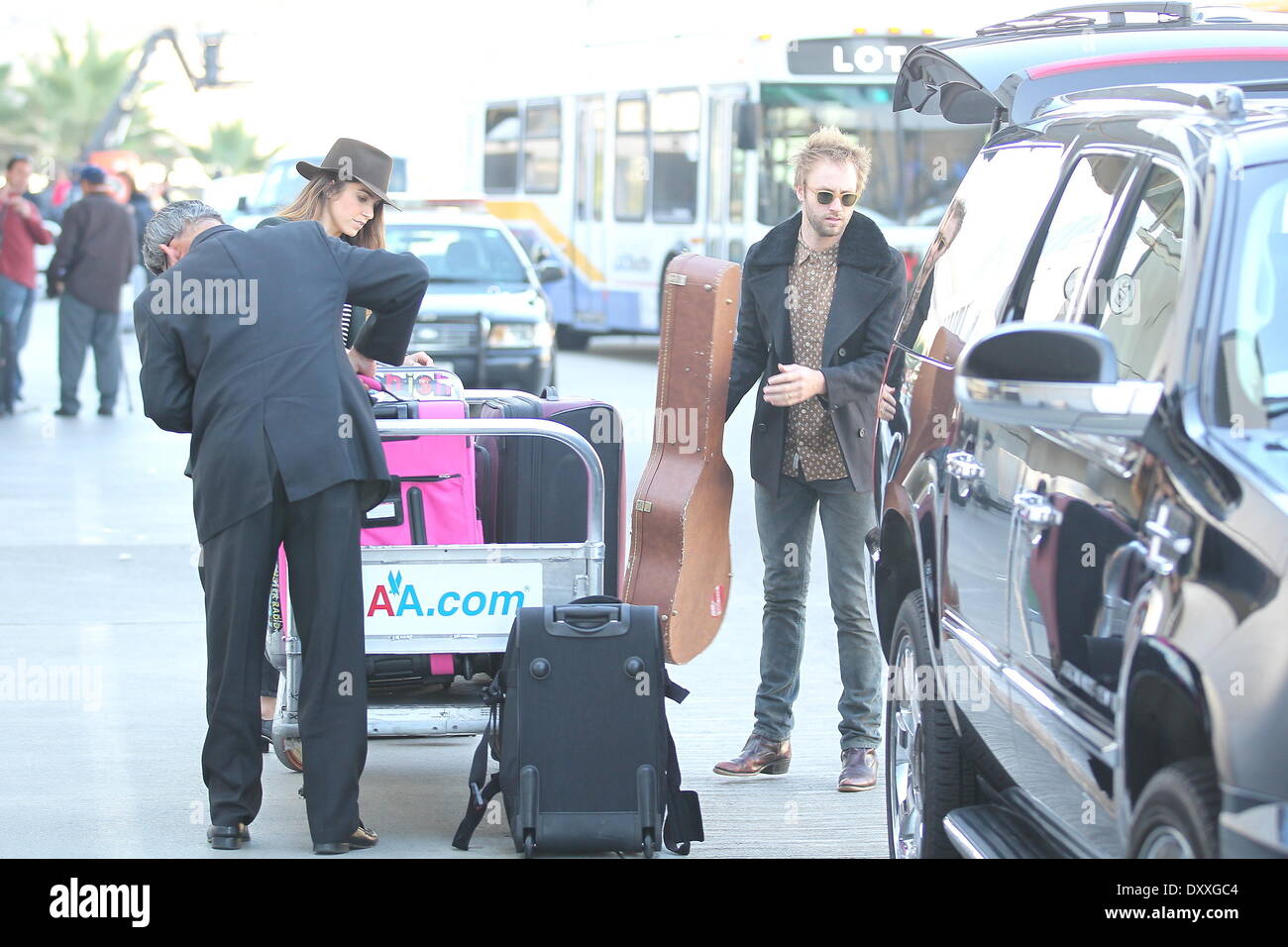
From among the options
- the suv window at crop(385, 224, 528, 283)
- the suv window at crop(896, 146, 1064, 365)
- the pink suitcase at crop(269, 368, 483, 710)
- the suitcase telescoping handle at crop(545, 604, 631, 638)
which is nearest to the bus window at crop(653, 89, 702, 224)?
the suv window at crop(385, 224, 528, 283)

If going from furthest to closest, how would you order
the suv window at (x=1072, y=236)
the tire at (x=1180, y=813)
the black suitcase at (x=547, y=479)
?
the black suitcase at (x=547, y=479) → the suv window at (x=1072, y=236) → the tire at (x=1180, y=813)

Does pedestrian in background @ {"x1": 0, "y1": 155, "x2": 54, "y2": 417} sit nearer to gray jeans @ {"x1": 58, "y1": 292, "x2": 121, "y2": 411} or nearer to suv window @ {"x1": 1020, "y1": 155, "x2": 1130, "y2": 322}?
gray jeans @ {"x1": 58, "y1": 292, "x2": 121, "y2": 411}

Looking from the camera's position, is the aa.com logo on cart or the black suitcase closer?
the aa.com logo on cart

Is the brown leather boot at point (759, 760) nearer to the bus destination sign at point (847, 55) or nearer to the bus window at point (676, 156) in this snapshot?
the bus destination sign at point (847, 55)

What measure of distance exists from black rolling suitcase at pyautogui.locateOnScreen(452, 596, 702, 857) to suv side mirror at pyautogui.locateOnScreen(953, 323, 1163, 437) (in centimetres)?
184

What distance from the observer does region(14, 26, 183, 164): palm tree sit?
50750 mm

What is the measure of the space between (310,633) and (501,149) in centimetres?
2354

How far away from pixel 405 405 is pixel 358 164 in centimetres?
70

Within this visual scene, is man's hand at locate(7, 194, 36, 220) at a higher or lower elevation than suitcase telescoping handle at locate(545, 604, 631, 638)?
higher

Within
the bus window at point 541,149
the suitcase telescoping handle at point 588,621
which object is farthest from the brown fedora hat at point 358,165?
the bus window at point 541,149

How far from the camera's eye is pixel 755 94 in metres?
20.7

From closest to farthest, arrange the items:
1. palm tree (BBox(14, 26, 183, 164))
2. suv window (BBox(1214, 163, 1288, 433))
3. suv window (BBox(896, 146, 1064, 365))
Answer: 1. suv window (BBox(1214, 163, 1288, 433))
2. suv window (BBox(896, 146, 1064, 365))
3. palm tree (BBox(14, 26, 183, 164))

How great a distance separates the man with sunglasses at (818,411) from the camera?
596cm

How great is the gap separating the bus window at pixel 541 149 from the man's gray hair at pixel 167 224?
69.6ft
